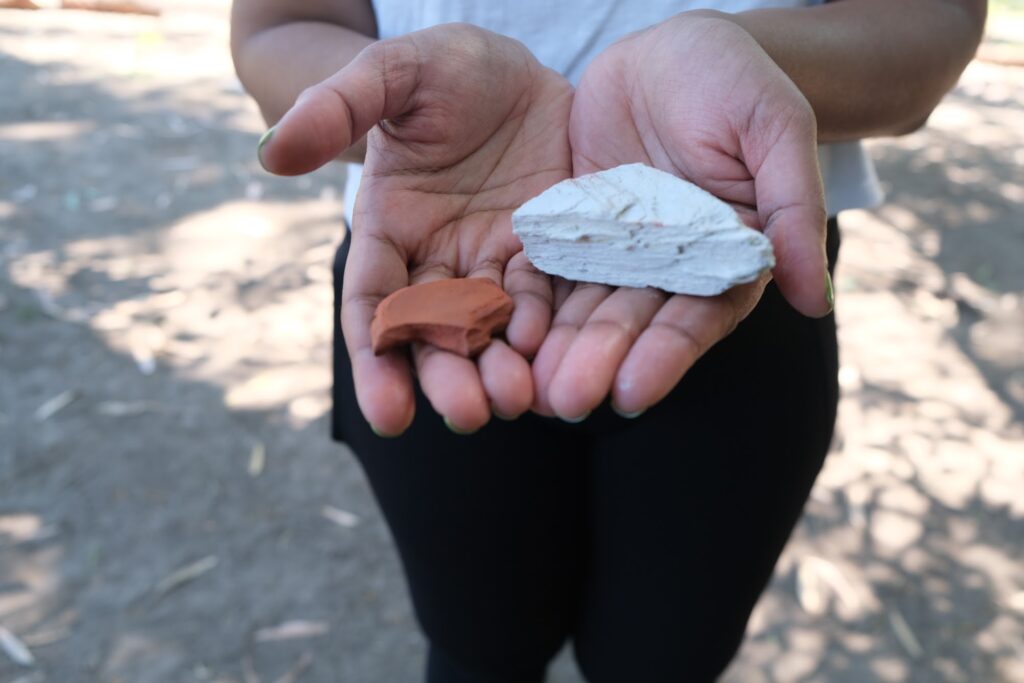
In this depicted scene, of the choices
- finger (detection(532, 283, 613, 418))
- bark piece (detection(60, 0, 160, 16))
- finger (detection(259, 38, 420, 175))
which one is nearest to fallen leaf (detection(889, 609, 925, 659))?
finger (detection(532, 283, 613, 418))

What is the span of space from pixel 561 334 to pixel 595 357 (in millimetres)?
114

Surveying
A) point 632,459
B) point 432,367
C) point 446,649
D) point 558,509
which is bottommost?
point 446,649

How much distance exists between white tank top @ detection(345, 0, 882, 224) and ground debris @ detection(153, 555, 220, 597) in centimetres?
191

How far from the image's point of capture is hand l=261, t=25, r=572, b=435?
124 cm

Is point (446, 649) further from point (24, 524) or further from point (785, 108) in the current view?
point (24, 524)

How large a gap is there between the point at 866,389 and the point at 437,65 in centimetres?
287

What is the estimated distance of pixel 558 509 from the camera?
1.67 metres

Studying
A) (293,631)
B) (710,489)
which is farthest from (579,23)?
(293,631)

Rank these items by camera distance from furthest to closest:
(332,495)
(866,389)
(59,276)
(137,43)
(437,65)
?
1. (137,43)
2. (59,276)
3. (866,389)
4. (332,495)
5. (437,65)

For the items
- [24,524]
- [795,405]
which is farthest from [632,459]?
[24,524]

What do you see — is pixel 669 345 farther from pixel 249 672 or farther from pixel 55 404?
pixel 55 404

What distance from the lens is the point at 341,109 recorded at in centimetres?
127

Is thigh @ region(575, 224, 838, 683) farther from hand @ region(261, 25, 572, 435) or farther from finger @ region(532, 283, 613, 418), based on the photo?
hand @ region(261, 25, 572, 435)

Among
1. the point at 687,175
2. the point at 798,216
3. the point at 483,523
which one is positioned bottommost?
the point at 483,523
